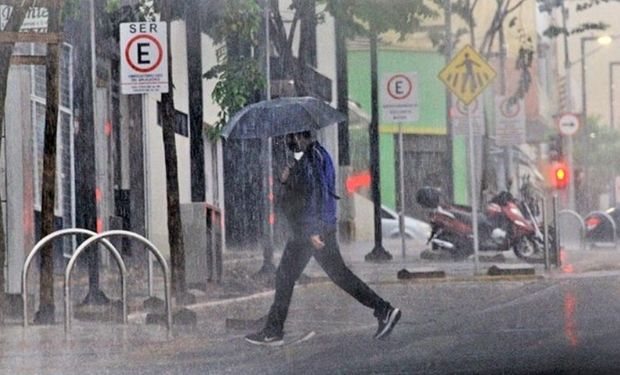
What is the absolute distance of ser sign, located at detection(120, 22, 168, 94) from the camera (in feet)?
23.8

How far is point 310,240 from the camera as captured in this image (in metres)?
7.07

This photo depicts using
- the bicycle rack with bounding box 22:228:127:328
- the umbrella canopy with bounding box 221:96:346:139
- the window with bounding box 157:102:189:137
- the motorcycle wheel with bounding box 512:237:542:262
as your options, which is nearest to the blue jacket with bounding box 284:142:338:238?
the umbrella canopy with bounding box 221:96:346:139

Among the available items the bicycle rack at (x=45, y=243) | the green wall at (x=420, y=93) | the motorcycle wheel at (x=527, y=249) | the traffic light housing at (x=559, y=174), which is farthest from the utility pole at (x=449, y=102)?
the motorcycle wheel at (x=527, y=249)

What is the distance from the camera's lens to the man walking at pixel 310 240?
6.85m

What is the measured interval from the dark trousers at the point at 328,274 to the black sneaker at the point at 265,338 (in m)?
0.08

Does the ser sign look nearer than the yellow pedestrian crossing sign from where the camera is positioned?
No

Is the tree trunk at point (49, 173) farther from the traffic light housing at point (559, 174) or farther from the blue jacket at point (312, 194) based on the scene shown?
the traffic light housing at point (559, 174)

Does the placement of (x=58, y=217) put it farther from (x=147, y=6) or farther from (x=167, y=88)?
(x=147, y=6)

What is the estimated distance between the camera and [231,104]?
6.69 m

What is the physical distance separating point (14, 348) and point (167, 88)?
1.52m

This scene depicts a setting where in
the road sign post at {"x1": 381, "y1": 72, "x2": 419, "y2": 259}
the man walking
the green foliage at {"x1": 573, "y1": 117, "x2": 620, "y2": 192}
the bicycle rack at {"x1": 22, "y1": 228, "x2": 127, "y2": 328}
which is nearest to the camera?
the green foliage at {"x1": 573, "y1": 117, "x2": 620, "y2": 192}

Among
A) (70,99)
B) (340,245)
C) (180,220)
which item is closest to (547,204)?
(340,245)

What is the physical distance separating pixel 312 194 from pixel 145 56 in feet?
3.25

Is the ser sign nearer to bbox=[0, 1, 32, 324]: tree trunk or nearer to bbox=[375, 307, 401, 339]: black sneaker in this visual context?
bbox=[0, 1, 32, 324]: tree trunk
